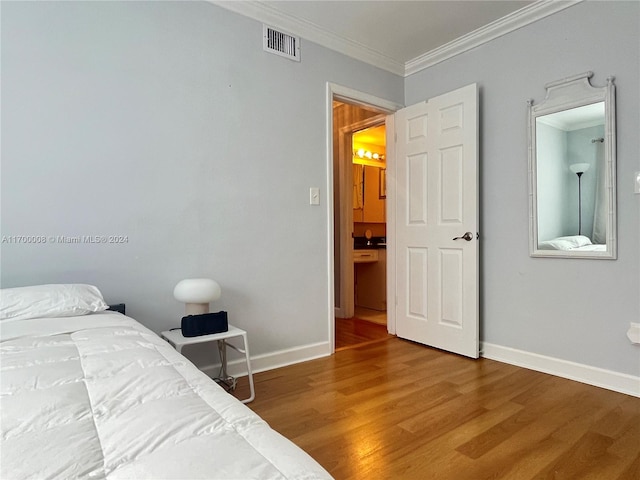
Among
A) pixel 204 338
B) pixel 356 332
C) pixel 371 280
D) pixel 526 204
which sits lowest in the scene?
pixel 356 332

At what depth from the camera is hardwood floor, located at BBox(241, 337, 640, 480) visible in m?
1.51

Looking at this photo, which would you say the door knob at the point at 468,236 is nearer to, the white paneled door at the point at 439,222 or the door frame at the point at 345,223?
the white paneled door at the point at 439,222

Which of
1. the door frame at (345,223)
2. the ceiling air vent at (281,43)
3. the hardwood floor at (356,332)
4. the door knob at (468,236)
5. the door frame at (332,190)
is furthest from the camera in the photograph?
the door frame at (345,223)

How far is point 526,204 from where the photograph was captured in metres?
2.67

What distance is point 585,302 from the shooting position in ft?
7.84

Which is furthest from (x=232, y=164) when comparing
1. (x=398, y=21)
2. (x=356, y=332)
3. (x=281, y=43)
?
(x=356, y=332)

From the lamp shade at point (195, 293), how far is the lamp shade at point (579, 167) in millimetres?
2371

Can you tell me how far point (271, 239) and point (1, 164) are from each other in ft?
4.94

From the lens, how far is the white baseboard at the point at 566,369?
7.25ft

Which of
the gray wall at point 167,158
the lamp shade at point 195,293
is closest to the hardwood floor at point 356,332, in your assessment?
the gray wall at point 167,158

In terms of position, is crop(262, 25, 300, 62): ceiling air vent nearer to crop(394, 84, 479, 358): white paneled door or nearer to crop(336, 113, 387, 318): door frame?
crop(394, 84, 479, 358): white paneled door

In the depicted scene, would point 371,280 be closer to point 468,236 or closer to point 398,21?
point 468,236

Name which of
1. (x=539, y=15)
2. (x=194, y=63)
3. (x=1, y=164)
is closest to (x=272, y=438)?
(x=1, y=164)

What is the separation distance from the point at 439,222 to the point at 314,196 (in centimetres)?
105
